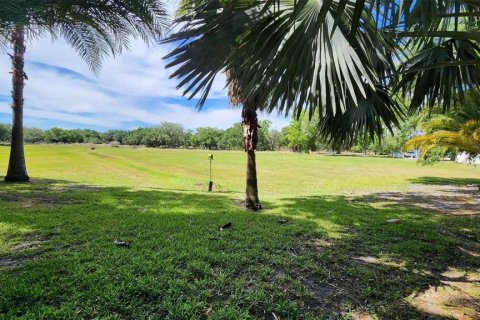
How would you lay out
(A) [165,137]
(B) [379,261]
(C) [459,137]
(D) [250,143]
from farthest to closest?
(A) [165,137]
(D) [250,143]
(C) [459,137]
(B) [379,261]

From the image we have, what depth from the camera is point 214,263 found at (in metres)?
3.14

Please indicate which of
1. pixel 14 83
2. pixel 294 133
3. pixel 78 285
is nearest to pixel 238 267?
pixel 78 285

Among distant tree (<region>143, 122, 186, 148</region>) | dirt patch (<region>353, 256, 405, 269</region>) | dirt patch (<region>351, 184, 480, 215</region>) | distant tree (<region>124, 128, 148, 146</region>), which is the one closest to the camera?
dirt patch (<region>353, 256, 405, 269</region>)

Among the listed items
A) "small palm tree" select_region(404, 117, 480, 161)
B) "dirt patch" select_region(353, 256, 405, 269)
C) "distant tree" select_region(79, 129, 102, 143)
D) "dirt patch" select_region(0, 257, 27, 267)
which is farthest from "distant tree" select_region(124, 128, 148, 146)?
"dirt patch" select_region(353, 256, 405, 269)

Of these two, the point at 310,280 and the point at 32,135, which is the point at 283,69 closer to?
the point at 310,280

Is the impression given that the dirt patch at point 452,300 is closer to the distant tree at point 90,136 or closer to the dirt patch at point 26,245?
the dirt patch at point 26,245

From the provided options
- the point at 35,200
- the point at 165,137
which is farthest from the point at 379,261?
the point at 165,137

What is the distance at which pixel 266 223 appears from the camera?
5.10 m

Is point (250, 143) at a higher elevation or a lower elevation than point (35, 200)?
higher

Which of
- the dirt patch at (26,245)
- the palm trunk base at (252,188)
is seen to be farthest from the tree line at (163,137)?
the dirt patch at (26,245)

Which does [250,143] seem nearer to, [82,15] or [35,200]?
[82,15]

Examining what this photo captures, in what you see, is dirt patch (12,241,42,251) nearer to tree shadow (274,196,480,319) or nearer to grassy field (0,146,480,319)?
grassy field (0,146,480,319)

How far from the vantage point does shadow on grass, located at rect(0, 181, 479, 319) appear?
232cm

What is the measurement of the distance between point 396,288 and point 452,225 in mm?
3688
